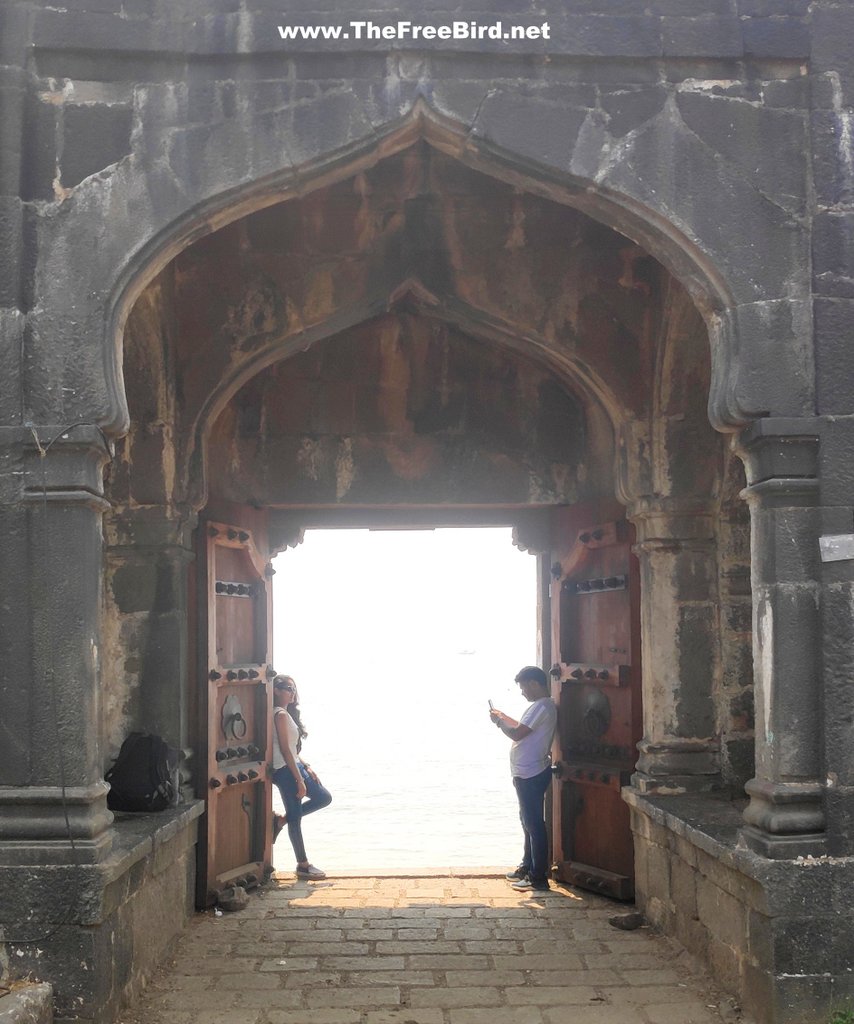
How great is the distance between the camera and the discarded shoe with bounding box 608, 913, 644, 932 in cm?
675

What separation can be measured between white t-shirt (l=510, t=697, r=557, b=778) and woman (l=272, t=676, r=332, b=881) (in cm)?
142

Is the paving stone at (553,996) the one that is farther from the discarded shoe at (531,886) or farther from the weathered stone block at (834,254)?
the weathered stone block at (834,254)

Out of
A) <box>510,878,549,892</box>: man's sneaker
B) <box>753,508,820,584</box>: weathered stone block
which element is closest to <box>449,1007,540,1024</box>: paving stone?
<box>753,508,820,584</box>: weathered stone block

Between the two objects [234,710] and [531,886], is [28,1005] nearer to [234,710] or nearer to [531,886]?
[234,710]

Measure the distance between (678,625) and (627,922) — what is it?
5.33 feet

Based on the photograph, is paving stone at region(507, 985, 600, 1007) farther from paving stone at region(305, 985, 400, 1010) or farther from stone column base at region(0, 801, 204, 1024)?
stone column base at region(0, 801, 204, 1024)

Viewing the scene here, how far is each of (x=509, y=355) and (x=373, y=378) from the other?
2.82ft

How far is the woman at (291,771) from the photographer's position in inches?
318

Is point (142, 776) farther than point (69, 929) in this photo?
Yes

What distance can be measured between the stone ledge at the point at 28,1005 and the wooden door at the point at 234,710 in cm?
242

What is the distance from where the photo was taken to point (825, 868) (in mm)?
4859

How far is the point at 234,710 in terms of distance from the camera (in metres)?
7.51

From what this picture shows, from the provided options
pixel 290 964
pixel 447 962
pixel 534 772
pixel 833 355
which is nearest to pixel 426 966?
pixel 447 962

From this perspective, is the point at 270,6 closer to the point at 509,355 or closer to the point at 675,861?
the point at 509,355
